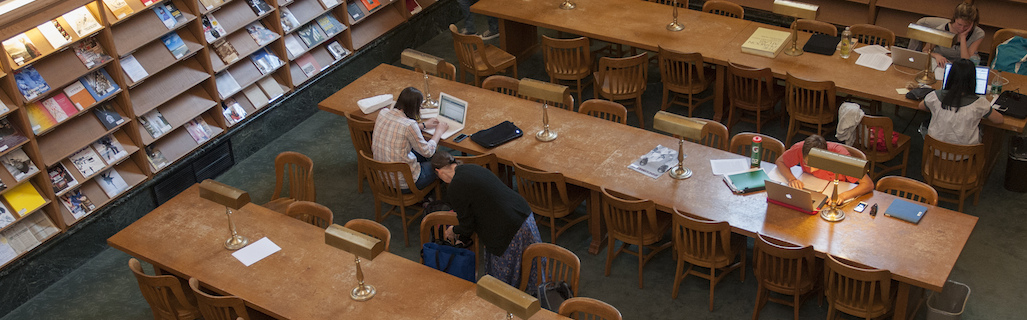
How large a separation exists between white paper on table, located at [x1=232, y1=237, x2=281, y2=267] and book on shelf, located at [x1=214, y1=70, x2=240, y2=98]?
283 centimetres

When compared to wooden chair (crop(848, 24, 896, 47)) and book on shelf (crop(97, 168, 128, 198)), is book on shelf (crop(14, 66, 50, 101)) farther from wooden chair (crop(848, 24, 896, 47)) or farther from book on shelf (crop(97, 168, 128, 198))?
wooden chair (crop(848, 24, 896, 47))

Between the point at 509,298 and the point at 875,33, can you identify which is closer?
the point at 509,298

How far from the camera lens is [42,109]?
702 centimetres

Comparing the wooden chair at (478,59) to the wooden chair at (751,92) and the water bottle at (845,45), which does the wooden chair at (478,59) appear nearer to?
the wooden chair at (751,92)

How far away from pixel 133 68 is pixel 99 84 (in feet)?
1.05

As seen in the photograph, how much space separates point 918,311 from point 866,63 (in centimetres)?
261

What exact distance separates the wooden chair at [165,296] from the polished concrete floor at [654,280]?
0.63 meters

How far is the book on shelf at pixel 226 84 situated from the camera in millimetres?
8492

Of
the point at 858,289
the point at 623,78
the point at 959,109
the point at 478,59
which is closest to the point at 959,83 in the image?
the point at 959,109

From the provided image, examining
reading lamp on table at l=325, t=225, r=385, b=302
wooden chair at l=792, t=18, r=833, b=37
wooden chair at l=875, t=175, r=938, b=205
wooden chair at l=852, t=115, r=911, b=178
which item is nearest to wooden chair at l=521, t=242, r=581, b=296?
reading lamp on table at l=325, t=225, r=385, b=302

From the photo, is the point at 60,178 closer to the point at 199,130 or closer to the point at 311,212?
the point at 199,130

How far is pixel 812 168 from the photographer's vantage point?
6367mm

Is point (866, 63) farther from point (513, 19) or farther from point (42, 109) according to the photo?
point (42, 109)

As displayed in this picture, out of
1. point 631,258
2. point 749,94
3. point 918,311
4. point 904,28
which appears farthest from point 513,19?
point 918,311
